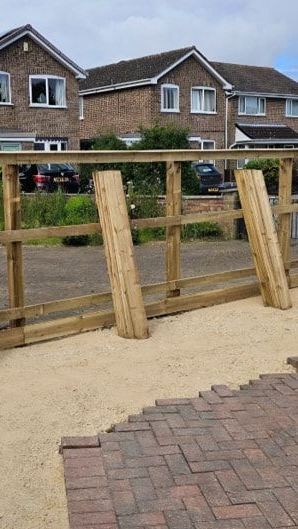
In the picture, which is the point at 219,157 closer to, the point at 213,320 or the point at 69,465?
the point at 213,320

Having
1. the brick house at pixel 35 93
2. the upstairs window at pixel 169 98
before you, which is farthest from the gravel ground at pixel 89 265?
the upstairs window at pixel 169 98

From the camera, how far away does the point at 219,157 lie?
23.1ft

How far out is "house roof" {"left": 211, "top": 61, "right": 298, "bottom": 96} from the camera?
1749 inches

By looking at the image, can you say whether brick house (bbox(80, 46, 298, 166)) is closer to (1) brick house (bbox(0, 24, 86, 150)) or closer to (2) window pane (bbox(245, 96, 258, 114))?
(2) window pane (bbox(245, 96, 258, 114))

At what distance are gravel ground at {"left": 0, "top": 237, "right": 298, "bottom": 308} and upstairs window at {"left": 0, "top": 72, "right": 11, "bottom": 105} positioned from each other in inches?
917

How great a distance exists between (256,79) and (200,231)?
117ft

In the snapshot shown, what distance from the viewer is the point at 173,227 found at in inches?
266

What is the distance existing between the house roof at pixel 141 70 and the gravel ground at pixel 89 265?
2738cm

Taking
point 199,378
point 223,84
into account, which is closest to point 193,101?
point 223,84

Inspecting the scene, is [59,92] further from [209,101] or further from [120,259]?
[120,259]

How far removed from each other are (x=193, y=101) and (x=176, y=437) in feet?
128

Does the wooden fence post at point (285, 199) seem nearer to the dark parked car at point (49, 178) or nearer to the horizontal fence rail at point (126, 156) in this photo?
the horizontal fence rail at point (126, 156)

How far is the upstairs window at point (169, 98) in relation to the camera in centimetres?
3891

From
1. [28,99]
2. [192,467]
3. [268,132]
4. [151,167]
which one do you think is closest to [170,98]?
[268,132]
